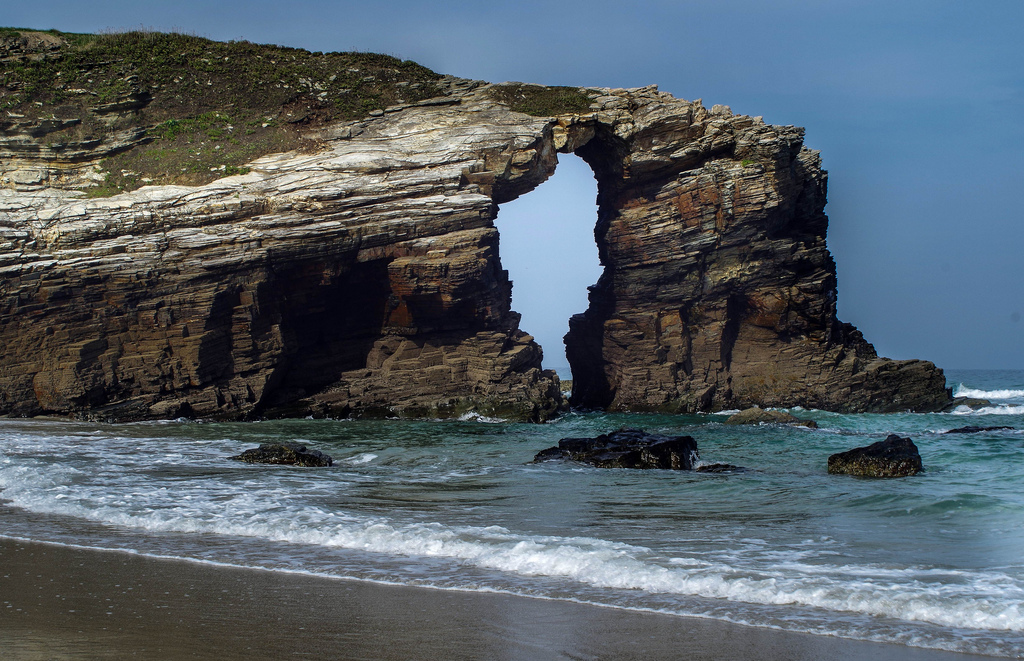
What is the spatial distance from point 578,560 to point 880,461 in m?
9.46

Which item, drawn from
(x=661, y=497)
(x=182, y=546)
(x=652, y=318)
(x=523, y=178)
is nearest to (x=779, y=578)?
(x=661, y=497)

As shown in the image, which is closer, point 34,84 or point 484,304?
point 484,304

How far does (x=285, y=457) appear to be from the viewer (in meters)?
16.3

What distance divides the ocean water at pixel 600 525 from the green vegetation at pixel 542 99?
17736 millimetres

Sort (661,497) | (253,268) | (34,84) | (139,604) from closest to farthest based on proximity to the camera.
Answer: (139,604)
(661,497)
(253,268)
(34,84)

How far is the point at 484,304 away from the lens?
95.3ft

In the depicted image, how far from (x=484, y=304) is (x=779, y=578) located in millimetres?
22397

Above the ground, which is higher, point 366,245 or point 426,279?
point 366,245

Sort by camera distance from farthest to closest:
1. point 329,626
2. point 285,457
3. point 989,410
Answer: point 989,410
point 285,457
point 329,626

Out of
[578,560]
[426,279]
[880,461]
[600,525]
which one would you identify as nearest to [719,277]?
[426,279]

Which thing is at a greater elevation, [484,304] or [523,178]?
[523,178]

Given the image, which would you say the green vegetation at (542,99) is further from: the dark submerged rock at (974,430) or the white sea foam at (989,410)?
the white sea foam at (989,410)

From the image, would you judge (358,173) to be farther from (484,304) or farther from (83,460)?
(83,460)

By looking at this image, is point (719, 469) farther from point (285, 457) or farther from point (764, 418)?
point (764, 418)
